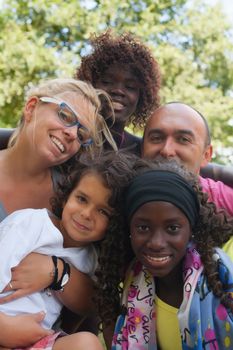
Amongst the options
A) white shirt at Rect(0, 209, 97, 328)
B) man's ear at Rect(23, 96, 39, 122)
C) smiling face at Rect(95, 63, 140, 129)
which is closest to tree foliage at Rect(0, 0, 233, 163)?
smiling face at Rect(95, 63, 140, 129)

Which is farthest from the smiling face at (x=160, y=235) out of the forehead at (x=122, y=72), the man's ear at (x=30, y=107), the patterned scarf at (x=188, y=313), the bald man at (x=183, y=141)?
the forehead at (x=122, y=72)

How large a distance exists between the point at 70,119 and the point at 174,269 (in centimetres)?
96

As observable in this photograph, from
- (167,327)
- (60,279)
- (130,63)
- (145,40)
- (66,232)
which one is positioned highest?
(130,63)

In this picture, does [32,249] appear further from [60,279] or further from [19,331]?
[19,331]

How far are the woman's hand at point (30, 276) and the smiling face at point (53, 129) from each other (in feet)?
1.97

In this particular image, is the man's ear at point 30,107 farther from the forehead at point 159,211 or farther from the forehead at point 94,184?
the forehead at point 159,211

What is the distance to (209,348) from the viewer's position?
204 centimetres

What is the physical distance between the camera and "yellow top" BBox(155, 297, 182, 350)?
2.19 metres

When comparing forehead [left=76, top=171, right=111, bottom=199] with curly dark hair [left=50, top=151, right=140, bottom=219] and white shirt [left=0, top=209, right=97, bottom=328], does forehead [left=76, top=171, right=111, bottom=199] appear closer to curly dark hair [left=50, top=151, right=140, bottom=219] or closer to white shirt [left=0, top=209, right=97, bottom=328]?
curly dark hair [left=50, top=151, right=140, bottom=219]

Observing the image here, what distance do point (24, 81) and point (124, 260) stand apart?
11.8m

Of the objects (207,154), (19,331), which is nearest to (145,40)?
(207,154)

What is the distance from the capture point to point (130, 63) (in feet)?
11.6

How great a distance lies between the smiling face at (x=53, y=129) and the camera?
2.68 m

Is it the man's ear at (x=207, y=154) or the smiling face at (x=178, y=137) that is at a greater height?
the smiling face at (x=178, y=137)
